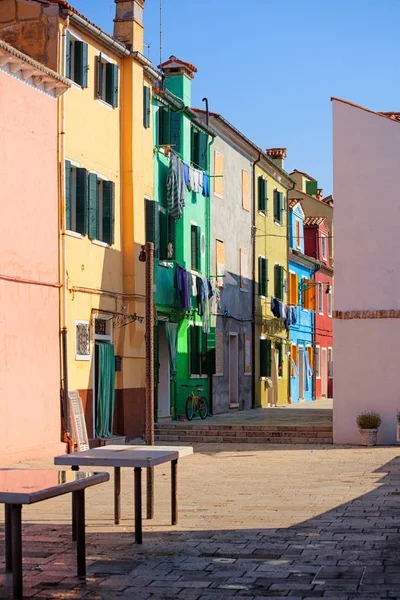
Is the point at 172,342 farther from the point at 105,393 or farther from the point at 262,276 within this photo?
the point at 262,276

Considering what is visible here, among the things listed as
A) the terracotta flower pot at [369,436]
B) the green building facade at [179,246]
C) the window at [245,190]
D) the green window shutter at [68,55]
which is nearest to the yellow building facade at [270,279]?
the window at [245,190]

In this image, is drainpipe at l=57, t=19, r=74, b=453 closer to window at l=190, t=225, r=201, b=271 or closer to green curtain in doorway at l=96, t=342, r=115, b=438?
green curtain in doorway at l=96, t=342, r=115, b=438

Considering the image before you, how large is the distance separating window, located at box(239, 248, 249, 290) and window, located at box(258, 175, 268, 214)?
2427 mm

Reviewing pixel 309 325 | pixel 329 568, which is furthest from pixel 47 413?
pixel 309 325

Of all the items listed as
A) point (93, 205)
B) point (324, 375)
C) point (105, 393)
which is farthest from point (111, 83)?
point (324, 375)

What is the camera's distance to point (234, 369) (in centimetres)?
3369

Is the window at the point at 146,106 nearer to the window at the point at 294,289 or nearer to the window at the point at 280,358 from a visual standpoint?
the window at the point at 280,358

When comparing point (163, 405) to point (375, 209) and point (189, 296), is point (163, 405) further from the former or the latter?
point (375, 209)

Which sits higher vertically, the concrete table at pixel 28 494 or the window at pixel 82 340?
the window at pixel 82 340

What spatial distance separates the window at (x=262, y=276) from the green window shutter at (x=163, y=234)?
11335 millimetres

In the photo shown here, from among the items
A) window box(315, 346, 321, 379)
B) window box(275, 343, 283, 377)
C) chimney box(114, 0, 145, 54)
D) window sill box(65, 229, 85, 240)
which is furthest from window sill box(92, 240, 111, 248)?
window box(315, 346, 321, 379)

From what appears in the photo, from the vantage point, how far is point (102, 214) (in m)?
22.5

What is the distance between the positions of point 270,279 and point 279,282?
4.42 ft

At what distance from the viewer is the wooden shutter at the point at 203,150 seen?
97.3 ft
